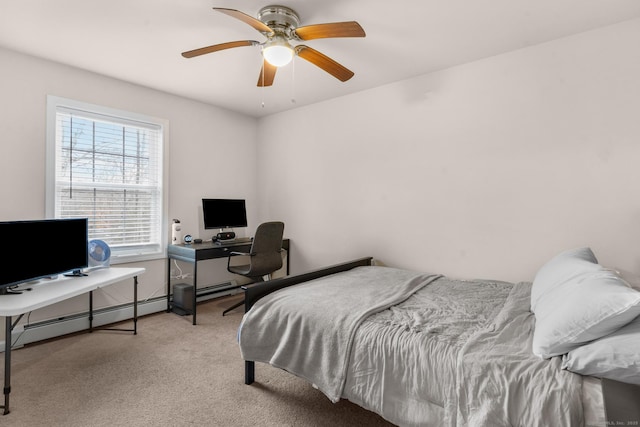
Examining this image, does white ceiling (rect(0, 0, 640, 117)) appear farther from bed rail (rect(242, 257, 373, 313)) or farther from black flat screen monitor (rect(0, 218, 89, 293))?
bed rail (rect(242, 257, 373, 313))

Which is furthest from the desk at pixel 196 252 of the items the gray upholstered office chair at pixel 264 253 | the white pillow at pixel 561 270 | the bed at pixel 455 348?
the white pillow at pixel 561 270

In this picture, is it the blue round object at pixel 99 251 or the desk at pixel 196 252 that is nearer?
the blue round object at pixel 99 251

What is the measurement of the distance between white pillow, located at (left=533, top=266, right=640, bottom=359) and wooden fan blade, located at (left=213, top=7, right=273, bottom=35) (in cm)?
215

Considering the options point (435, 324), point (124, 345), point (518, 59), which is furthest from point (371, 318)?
point (518, 59)

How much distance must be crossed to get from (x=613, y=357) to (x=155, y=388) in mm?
2460

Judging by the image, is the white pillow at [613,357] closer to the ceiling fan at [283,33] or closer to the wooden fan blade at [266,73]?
the ceiling fan at [283,33]

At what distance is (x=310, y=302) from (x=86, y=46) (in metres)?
2.77

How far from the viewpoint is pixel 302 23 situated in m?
2.34

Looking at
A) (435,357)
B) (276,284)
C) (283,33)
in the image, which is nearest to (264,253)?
(276,284)

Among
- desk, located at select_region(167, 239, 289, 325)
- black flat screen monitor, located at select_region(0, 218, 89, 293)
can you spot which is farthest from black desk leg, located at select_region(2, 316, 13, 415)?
desk, located at select_region(167, 239, 289, 325)

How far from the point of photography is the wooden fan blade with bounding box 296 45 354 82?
2.25m

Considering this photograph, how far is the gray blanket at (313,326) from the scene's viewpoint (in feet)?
5.64

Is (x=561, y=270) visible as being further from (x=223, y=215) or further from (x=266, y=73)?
(x=223, y=215)

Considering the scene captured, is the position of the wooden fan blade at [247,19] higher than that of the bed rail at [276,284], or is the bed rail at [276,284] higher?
the wooden fan blade at [247,19]
